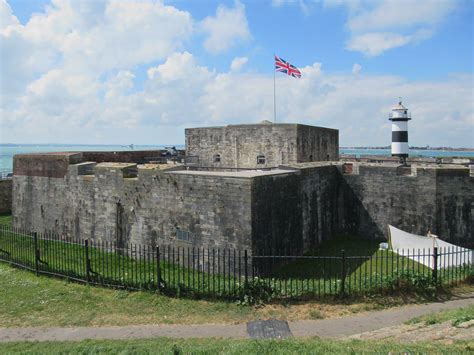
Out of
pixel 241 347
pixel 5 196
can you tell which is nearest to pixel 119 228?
pixel 241 347

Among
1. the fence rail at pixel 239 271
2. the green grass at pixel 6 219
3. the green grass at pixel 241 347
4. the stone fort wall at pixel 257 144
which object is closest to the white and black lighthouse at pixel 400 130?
the stone fort wall at pixel 257 144

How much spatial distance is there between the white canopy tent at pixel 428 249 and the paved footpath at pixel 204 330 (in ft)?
8.30

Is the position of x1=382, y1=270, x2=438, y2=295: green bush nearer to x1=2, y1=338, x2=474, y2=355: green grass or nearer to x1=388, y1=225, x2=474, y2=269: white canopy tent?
x1=388, y1=225, x2=474, y2=269: white canopy tent

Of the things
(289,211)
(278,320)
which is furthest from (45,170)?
(278,320)

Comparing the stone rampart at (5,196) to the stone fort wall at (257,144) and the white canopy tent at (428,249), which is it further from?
the white canopy tent at (428,249)

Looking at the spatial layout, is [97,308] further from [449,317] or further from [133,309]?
[449,317]

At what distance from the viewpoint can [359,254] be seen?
48.9 feet

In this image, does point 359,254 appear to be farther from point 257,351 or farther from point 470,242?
point 257,351

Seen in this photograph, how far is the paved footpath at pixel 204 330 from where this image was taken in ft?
29.5

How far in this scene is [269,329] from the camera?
921 centimetres

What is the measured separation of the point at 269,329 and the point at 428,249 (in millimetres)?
5575

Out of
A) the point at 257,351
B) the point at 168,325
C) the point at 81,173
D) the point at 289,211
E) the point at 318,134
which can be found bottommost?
the point at 168,325

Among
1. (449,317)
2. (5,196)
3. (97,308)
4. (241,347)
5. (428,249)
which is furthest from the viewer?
(5,196)

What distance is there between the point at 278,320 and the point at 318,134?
16122mm
